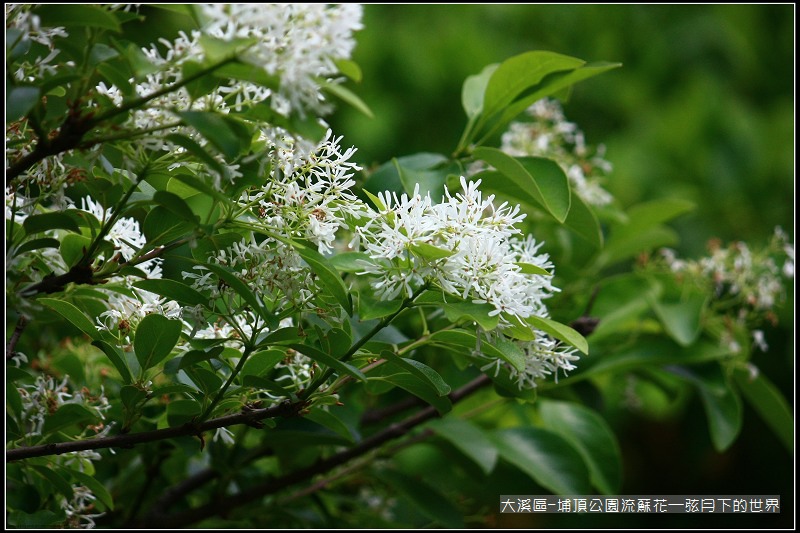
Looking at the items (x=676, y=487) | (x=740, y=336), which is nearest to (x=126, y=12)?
(x=740, y=336)

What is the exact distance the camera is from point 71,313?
75 centimetres

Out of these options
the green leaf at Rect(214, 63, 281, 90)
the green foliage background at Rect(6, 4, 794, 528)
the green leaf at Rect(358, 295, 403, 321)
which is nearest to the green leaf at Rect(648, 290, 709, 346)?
the green leaf at Rect(358, 295, 403, 321)

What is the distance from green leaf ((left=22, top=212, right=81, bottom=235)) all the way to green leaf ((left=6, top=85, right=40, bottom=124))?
0.33ft

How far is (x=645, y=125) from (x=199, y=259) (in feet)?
9.78

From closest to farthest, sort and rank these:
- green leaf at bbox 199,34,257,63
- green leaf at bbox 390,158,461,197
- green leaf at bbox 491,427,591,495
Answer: green leaf at bbox 199,34,257,63
green leaf at bbox 390,158,461,197
green leaf at bbox 491,427,591,495

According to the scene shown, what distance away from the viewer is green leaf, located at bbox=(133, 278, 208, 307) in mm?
688

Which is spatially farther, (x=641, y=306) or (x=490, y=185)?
(x=641, y=306)

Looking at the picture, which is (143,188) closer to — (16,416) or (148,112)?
(148,112)

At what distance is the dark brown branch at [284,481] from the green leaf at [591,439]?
301 mm

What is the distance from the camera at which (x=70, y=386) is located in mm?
1123

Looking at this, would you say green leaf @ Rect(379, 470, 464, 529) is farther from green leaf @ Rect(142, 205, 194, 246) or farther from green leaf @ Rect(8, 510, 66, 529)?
green leaf @ Rect(142, 205, 194, 246)

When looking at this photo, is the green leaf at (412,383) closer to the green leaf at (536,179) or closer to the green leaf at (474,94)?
the green leaf at (536,179)

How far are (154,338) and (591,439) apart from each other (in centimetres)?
84

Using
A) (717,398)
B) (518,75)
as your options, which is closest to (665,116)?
(717,398)
